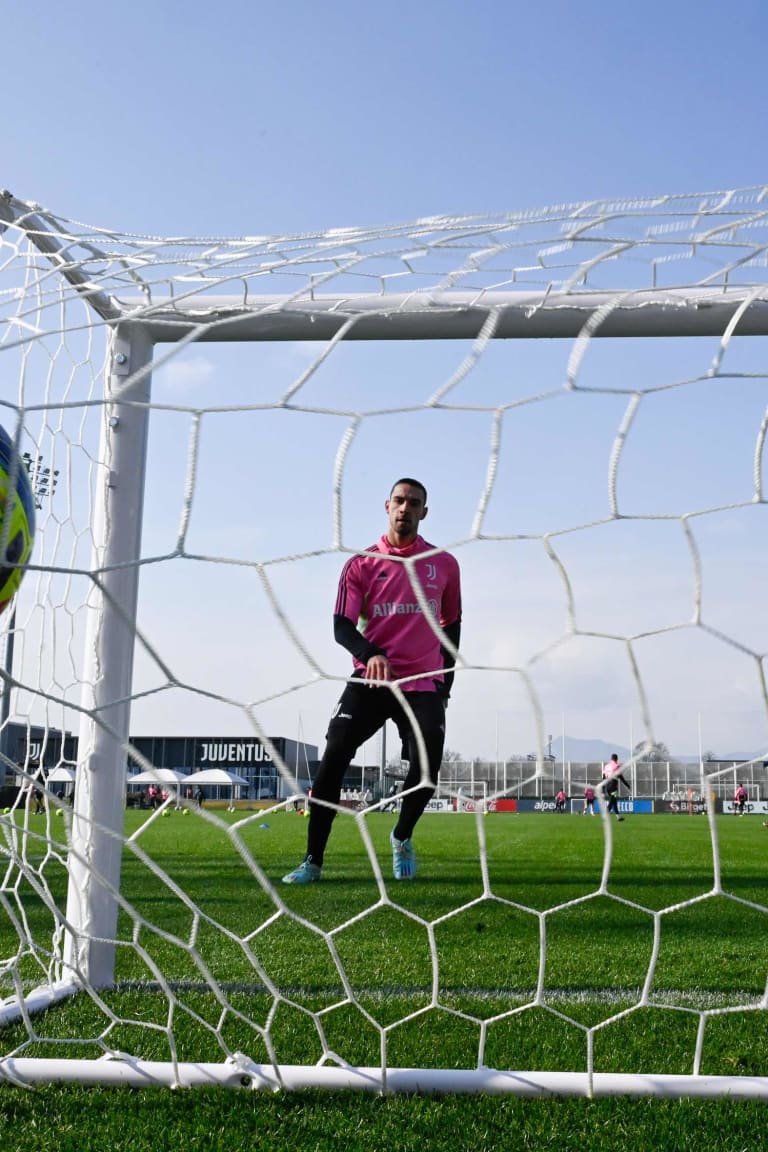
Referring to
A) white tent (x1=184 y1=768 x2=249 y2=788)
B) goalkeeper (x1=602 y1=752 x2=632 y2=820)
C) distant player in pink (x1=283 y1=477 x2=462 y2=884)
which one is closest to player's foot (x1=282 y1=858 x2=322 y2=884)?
distant player in pink (x1=283 y1=477 x2=462 y2=884)

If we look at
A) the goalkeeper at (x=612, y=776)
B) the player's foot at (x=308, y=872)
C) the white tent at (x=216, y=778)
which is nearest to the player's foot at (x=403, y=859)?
the player's foot at (x=308, y=872)

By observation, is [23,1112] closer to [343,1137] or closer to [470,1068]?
[343,1137]

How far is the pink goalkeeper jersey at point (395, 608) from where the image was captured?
3883 mm

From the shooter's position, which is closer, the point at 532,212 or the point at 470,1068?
the point at 470,1068

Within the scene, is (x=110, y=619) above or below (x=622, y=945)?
above

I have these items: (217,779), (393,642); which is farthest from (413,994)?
(217,779)

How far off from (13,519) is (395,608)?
6.60 feet

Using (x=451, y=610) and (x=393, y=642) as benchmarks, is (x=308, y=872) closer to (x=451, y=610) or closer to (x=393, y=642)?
(x=393, y=642)

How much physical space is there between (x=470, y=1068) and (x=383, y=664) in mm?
1360

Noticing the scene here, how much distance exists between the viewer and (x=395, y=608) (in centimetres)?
394

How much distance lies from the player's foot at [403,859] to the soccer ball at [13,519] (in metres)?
2.65

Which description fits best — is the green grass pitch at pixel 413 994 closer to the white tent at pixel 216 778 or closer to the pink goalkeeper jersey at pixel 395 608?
the pink goalkeeper jersey at pixel 395 608

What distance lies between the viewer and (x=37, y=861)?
564 centimetres

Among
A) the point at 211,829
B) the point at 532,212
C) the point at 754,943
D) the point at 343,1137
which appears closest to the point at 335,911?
the point at 754,943
